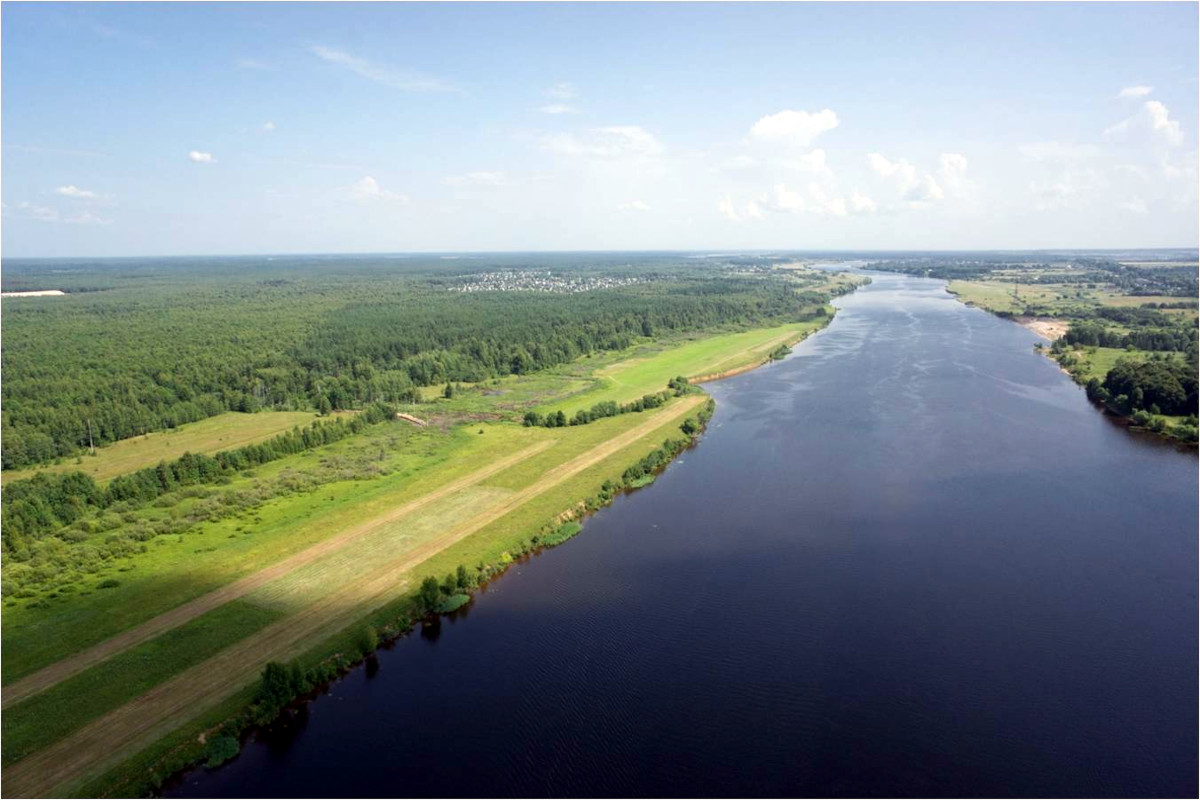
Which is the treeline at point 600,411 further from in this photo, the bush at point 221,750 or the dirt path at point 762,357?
the bush at point 221,750

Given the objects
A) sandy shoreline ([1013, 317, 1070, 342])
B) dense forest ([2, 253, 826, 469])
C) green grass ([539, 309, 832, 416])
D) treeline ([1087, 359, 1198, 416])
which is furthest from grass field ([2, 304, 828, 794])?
sandy shoreline ([1013, 317, 1070, 342])

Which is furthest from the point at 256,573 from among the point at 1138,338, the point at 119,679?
the point at 1138,338

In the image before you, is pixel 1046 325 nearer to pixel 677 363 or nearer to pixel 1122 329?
pixel 1122 329

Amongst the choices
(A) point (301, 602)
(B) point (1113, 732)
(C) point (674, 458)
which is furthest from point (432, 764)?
(C) point (674, 458)

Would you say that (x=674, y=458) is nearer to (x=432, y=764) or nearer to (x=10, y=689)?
(x=432, y=764)

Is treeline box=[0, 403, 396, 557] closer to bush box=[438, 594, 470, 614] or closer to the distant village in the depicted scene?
bush box=[438, 594, 470, 614]

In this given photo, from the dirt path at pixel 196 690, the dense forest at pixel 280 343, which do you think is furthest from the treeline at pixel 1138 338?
the dirt path at pixel 196 690
